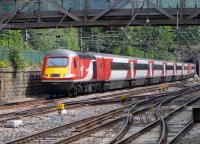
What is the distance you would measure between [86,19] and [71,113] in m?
8.01

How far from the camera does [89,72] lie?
33281 mm

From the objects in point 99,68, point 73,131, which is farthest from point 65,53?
point 73,131

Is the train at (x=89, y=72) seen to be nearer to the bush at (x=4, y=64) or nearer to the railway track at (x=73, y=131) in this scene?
the bush at (x=4, y=64)

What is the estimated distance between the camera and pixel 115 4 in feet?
86.0

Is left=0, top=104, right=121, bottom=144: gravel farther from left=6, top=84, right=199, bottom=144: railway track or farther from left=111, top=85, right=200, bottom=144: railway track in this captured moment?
left=111, top=85, right=200, bottom=144: railway track

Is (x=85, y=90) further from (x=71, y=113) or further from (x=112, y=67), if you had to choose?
(x=71, y=113)

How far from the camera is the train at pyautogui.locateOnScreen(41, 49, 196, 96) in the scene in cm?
3088

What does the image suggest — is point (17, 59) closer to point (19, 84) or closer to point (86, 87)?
point (19, 84)

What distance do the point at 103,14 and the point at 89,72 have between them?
300 inches

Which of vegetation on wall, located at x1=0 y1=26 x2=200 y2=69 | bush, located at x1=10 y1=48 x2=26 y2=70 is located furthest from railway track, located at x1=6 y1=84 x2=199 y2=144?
vegetation on wall, located at x1=0 y1=26 x2=200 y2=69

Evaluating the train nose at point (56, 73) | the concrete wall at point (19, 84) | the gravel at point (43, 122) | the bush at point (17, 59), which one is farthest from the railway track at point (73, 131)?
the bush at point (17, 59)

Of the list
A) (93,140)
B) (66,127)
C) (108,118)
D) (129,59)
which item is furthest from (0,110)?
(129,59)

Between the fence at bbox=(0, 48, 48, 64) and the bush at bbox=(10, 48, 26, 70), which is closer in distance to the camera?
the bush at bbox=(10, 48, 26, 70)

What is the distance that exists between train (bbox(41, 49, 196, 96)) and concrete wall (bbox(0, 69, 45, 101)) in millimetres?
1420
